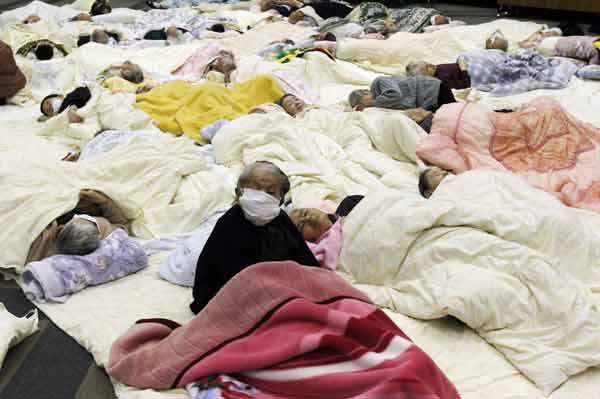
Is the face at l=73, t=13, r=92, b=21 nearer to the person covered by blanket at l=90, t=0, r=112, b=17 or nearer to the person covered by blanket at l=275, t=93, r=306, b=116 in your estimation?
the person covered by blanket at l=90, t=0, r=112, b=17

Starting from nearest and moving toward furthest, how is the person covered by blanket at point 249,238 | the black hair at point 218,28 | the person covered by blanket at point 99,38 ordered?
the person covered by blanket at point 249,238, the person covered by blanket at point 99,38, the black hair at point 218,28

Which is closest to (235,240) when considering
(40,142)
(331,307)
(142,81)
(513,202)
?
(331,307)

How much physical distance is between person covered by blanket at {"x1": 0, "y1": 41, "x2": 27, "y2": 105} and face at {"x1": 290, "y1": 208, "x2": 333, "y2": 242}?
3123mm

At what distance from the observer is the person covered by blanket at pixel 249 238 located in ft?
6.05

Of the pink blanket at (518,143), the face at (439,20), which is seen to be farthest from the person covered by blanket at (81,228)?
the face at (439,20)

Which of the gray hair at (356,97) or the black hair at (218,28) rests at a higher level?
the gray hair at (356,97)

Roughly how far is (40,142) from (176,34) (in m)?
2.73

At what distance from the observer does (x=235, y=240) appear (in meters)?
1.86

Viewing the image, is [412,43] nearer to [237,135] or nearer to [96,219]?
[237,135]

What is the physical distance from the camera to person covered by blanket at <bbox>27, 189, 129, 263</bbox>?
2.14 m

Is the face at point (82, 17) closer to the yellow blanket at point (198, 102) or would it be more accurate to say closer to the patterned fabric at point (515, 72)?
the yellow blanket at point (198, 102)

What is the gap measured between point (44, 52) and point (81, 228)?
376 centimetres

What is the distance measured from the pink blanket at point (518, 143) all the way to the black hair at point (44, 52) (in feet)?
12.5

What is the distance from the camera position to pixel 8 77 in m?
4.39
